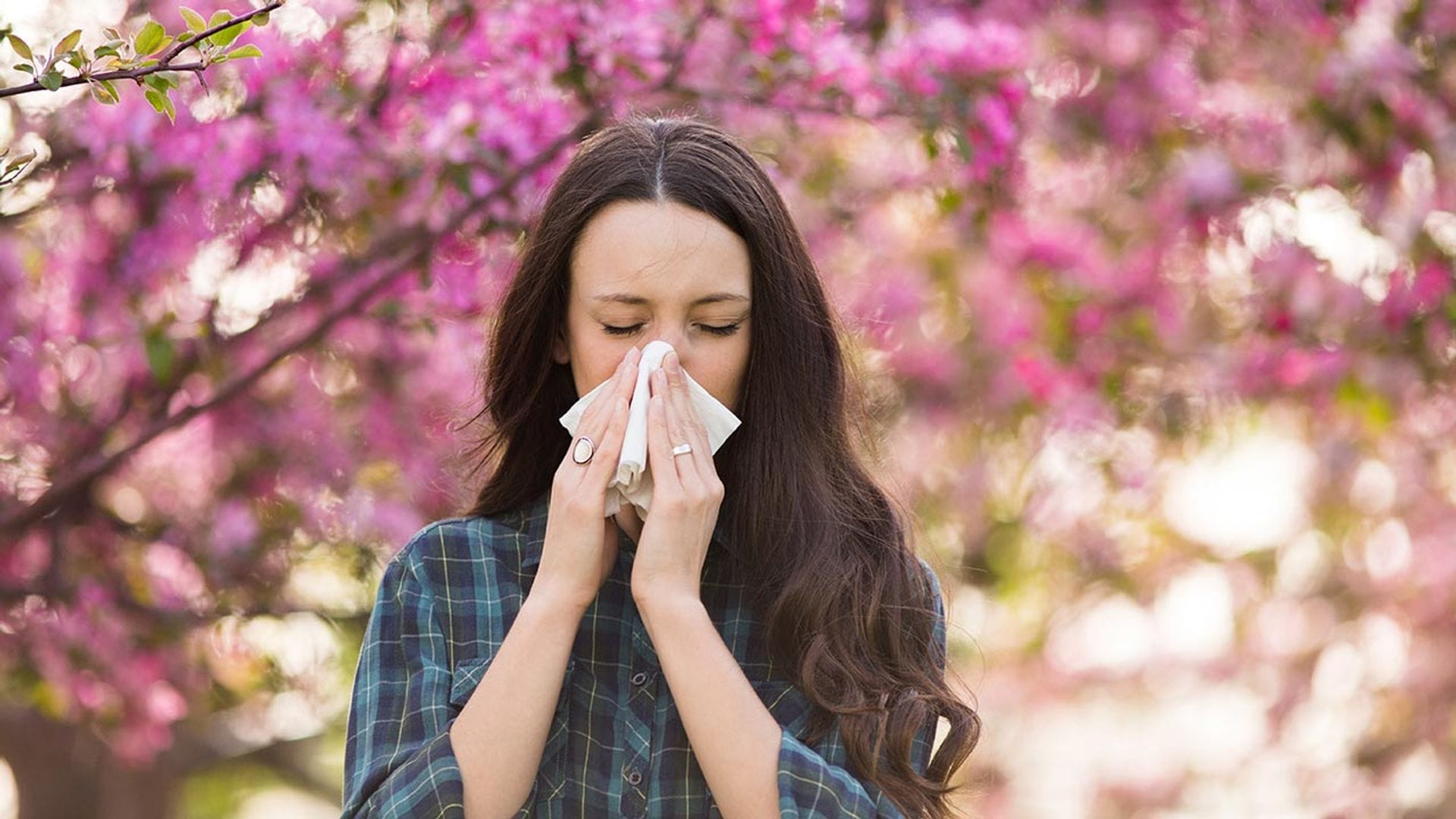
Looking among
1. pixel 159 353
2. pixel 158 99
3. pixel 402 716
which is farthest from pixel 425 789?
pixel 159 353

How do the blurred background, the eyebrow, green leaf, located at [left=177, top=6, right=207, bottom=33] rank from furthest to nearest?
1. the blurred background
2. the eyebrow
3. green leaf, located at [left=177, top=6, right=207, bottom=33]

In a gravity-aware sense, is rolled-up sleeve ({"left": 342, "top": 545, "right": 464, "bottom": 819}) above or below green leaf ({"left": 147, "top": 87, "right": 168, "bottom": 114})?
below

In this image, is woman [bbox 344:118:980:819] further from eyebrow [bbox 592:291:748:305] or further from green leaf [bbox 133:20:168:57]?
green leaf [bbox 133:20:168:57]

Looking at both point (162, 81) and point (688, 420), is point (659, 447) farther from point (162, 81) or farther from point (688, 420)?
point (162, 81)

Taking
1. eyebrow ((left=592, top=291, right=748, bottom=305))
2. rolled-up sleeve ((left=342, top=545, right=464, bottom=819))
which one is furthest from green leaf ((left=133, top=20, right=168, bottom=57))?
rolled-up sleeve ((left=342, top=545, right=464, bottom=819))

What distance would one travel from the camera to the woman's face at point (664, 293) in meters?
2.18

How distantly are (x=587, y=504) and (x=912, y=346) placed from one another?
10.1 feet

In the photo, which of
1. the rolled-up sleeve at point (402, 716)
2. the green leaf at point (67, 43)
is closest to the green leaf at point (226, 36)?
the green leaf at point (67, 43)

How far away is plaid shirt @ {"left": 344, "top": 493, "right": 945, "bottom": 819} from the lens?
6.61 ft

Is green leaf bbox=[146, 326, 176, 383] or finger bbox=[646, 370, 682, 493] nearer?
finger bbox=[646, 370, 682, 493]

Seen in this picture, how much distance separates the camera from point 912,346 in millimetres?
5074

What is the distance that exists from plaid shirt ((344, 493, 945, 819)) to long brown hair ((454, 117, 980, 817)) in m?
0.05

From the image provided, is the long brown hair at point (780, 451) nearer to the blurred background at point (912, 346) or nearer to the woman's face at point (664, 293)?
the woman's face at point (664, 293)

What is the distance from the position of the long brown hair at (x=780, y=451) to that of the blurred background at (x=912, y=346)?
25 centimetres
